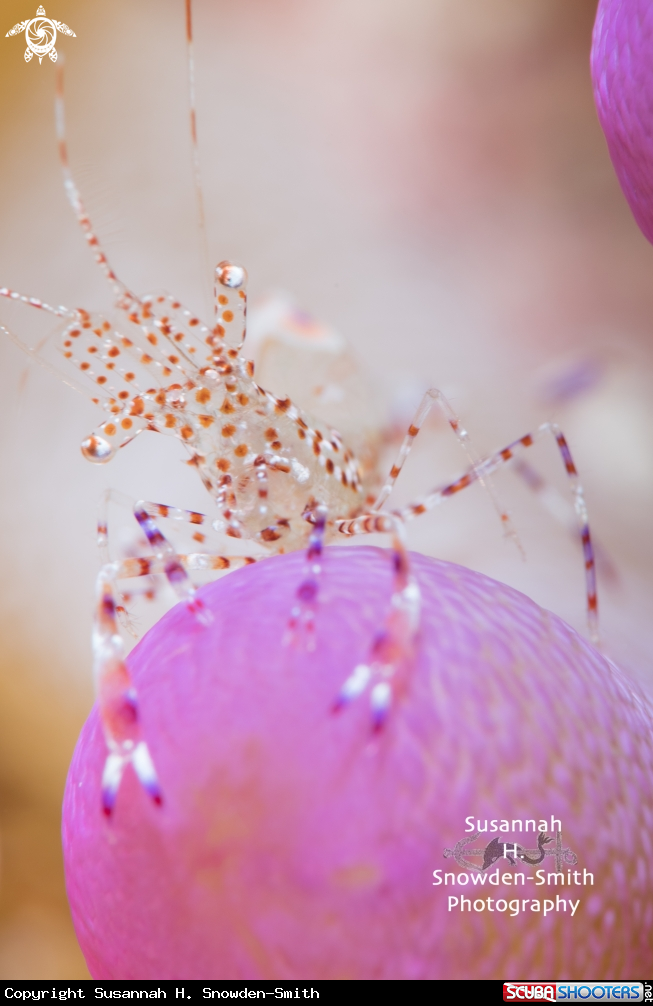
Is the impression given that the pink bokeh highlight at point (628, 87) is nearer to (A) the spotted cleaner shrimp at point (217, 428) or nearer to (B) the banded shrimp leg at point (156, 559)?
(A) the spotted cleaner shrimp at point (217, 428)

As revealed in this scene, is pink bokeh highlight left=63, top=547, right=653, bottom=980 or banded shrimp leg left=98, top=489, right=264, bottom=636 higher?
banded shrimp leg left=98, top=489, right=264, bottom=636

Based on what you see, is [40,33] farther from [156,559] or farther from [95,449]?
[156,559]

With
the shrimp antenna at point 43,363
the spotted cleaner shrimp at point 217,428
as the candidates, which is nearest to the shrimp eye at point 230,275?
the spotted cleaner shrimp at point 217,428

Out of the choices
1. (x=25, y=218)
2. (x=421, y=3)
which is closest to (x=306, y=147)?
(x=421, y=3)

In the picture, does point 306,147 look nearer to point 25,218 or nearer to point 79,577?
point 25,218

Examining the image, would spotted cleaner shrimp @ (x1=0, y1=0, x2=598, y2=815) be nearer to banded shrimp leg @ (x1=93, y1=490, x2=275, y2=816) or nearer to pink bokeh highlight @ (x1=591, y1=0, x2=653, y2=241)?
banded shrimp leg @ (x1=93, y1=490, x2=275, y2=816)

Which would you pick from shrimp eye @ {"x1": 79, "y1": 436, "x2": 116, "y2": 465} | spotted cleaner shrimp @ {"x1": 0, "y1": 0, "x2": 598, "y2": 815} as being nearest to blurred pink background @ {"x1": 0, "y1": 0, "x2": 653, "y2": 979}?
spotted cleaner shrimp @ {"x1": 0, "y1": 0, "x2": 598, "y2": 815}
